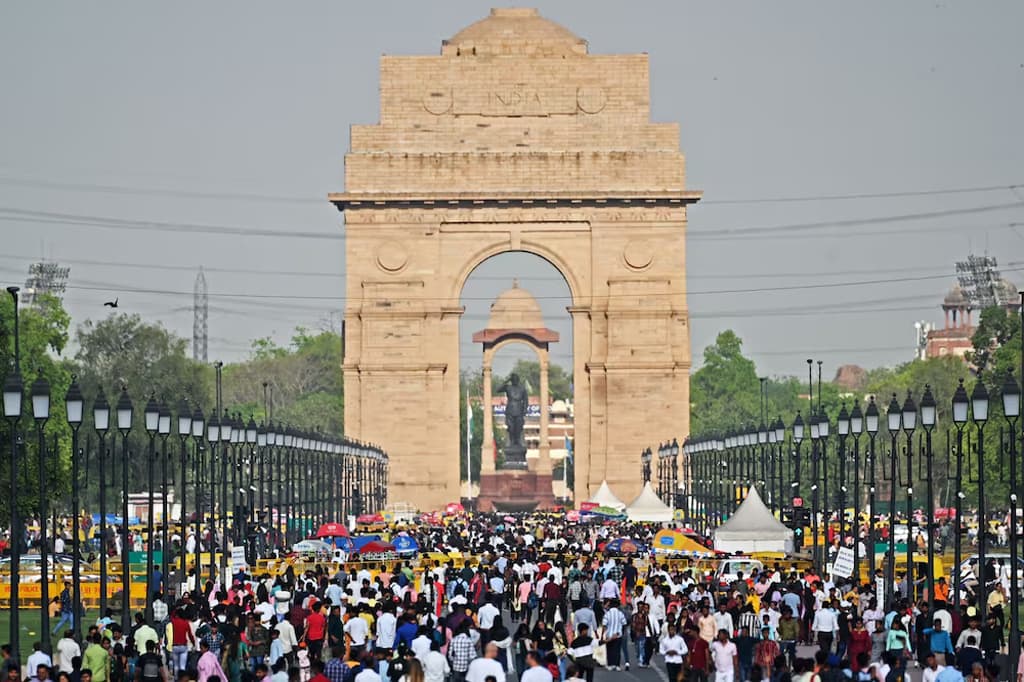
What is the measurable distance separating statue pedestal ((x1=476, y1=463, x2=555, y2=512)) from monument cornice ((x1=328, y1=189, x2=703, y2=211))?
15127 millimetres

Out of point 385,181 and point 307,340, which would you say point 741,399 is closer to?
point 307,340

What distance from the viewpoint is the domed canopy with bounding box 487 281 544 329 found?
179125 millimetres

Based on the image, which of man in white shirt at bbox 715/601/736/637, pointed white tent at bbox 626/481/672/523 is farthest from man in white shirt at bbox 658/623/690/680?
pointed white tent at bbox 626/481/672/523

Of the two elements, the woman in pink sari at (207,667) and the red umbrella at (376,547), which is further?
the red umbrella at (376,547)

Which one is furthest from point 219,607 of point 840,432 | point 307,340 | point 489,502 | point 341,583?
point 307,340

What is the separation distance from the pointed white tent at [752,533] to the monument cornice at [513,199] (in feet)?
140

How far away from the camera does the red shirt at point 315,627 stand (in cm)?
3553

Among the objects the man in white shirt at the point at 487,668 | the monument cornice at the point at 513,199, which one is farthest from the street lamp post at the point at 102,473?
the monument cornice at the point at 513,199

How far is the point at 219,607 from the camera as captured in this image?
125ft

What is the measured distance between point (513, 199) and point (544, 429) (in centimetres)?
2333

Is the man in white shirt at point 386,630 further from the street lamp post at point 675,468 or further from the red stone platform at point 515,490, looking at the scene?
the red stone platform at point 515,490

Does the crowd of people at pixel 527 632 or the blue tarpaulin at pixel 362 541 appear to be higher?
the blue tarpaulin at pixel 362 541

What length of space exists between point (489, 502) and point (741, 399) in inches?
2273

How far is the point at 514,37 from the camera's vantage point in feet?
331
